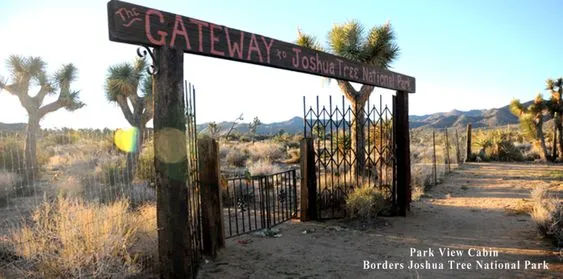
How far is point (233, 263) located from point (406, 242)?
2.76 metres

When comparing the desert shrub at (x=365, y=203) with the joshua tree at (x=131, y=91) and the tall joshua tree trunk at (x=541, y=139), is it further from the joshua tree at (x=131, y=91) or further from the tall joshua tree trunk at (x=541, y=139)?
the tall joshua tree trunk at (x=541, y=139)

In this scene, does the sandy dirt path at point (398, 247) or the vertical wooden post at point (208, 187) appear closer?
the sandy dirt path at point (398, 247)

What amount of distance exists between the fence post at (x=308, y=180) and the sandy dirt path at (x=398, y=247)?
255mm

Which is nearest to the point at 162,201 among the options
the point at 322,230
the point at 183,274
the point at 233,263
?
the point at 183,274

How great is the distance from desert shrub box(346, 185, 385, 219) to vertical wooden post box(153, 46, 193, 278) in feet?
13.1

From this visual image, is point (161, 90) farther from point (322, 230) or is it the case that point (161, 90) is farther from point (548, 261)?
point (548, 261)

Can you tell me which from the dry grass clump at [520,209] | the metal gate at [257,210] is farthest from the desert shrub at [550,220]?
the metal gate at [257,210]

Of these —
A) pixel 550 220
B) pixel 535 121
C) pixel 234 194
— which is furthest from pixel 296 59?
pixel 535 121

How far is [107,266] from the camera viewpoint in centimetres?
429

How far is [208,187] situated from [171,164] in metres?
1.34

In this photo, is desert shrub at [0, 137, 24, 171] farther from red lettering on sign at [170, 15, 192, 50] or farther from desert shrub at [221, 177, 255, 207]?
red lettering on sign at [170, 15, 192, 50]

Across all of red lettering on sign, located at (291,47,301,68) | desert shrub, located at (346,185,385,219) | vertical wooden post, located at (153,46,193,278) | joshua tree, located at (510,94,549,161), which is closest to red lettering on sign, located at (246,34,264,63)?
red lettering on sign, located at (291,47,301,68)

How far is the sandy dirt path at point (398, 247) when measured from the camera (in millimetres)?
4895

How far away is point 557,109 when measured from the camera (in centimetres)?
2133
